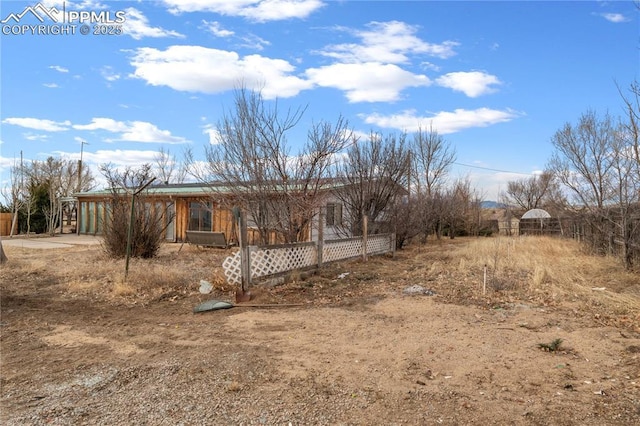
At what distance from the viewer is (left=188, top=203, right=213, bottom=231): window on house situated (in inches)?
742

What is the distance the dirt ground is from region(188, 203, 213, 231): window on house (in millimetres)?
11435

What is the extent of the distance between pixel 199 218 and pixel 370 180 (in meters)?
8.68

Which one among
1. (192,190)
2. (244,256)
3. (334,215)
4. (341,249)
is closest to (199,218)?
(192,190)

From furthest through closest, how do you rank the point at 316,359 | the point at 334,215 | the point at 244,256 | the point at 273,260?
the point at 334,215
the point at 273,260
the point at 244,256
the point at 316,359

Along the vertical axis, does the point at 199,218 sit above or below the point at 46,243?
above

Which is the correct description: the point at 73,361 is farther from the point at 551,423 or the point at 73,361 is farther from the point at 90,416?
the point at 551,423

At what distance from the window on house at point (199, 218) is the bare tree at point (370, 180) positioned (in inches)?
274

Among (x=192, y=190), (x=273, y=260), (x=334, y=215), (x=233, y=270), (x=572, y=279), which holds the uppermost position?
(x=192, y=190)

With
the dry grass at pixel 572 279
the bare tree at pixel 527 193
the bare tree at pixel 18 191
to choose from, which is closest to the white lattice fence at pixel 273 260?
the dry grass at pixel 572 279

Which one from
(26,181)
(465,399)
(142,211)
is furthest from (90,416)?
(26,181)

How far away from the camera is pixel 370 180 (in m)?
14.1

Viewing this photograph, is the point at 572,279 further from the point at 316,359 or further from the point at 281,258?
the point at 316,359

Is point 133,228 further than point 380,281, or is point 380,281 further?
point 133,228

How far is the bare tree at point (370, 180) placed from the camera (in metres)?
14.1
